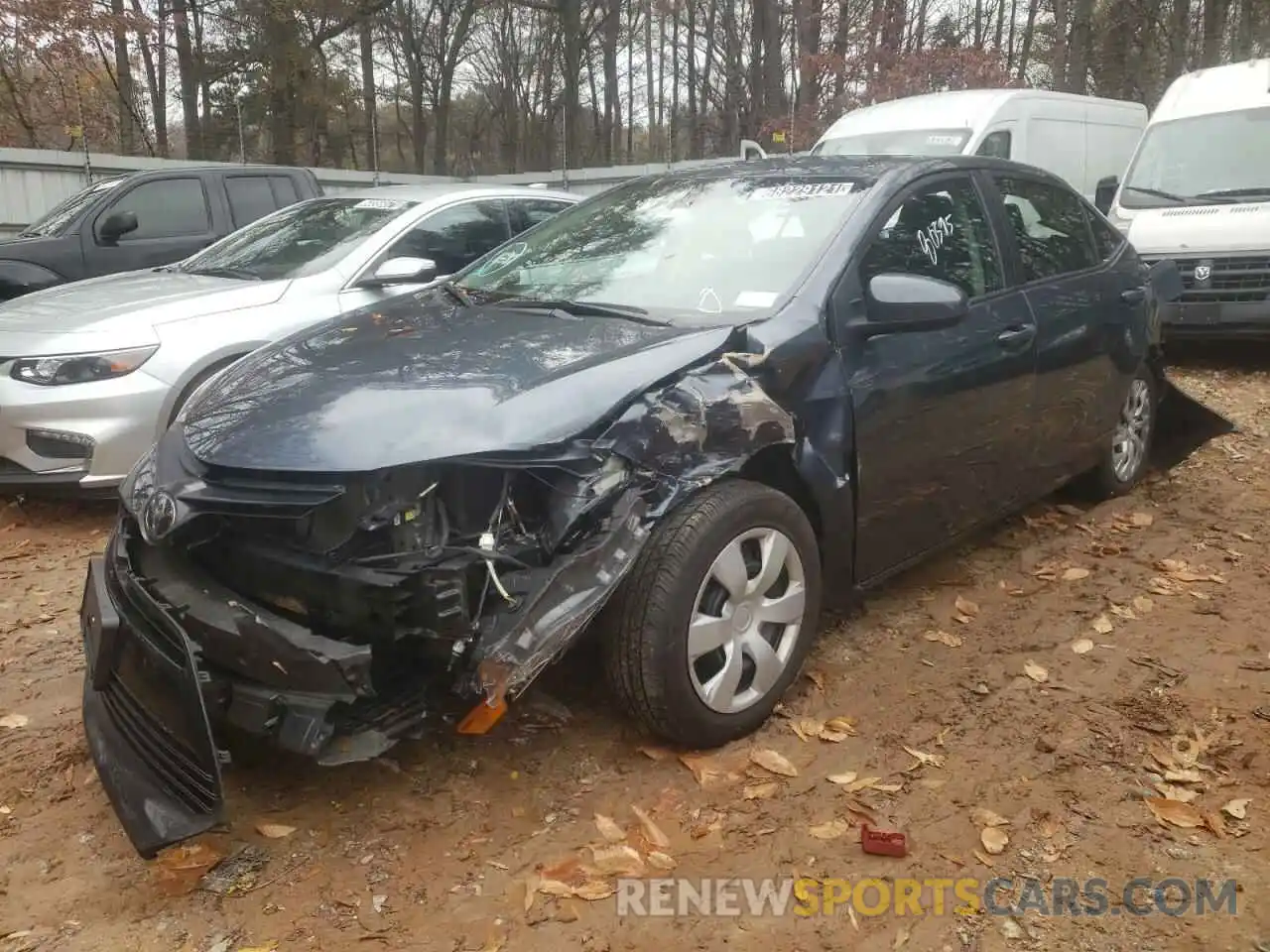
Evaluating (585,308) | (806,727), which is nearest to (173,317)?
(585,308)

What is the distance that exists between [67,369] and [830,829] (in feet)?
12.9

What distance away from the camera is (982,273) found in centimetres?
386

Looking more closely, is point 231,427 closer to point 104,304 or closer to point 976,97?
point 104,304

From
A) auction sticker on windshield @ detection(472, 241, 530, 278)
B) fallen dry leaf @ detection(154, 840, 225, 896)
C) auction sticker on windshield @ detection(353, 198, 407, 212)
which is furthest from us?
auction sticker on windshield @ detection(353, 198, 407, 212)

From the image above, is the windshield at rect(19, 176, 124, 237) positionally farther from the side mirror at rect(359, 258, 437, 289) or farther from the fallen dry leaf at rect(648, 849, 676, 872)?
the fallen dry leaf at rect(648, 849, 676, 872)

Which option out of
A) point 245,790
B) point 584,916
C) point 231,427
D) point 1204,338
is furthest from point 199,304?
point 1204,338

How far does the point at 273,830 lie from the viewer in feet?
8.55

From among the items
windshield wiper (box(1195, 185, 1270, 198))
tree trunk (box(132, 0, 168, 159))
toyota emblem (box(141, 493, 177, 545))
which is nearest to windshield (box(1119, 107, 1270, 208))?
windshield wiper (box(1195, 185, 1270, 198))

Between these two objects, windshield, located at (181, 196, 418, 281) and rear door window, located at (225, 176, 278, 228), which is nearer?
windshield, located at (181, 196, 418, 281)

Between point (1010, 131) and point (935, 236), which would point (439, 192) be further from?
point (1010, 131)

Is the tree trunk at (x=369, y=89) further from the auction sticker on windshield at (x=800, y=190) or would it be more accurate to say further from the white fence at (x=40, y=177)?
the auction sticker on windshield at (x=800, y=190)

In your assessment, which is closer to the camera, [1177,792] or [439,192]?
[1177,792]

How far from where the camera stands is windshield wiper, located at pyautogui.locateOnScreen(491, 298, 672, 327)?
10.5ft

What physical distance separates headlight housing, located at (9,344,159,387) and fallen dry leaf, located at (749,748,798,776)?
136 inches
